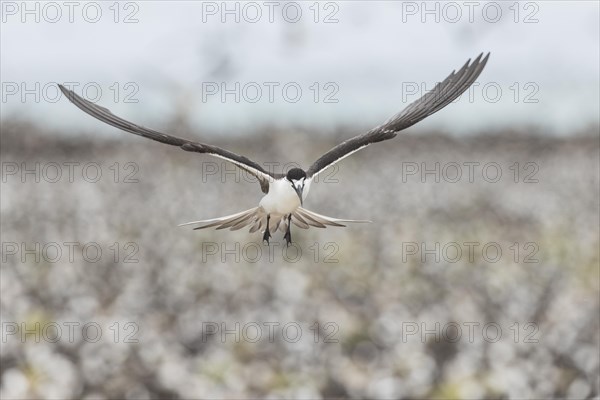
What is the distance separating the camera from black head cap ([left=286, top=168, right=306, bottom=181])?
8.01 ft

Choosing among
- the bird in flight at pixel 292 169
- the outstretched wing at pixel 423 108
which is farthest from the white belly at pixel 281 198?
the outstretched wing at pixel 423 108

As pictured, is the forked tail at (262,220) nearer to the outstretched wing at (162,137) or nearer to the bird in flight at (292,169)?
the bird in flight at (292,169)

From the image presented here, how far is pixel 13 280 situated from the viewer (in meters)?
10.3

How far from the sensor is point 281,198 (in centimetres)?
250

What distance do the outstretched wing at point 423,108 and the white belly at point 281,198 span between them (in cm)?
17

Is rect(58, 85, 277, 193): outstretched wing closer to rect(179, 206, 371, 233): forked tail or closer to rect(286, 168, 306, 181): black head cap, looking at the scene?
rect(286, 168, 306, 181): black head cap

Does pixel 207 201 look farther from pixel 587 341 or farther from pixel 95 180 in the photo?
pixel 587 341

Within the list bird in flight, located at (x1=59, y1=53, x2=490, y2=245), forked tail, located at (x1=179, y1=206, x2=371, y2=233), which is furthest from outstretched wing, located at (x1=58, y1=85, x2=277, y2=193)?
forked tail, located at (x1=179, y1=206, x2=371, y2=233)

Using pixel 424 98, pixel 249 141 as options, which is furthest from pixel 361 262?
pixel 249 141

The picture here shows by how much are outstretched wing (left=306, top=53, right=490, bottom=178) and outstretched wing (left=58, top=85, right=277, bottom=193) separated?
24 centimetres

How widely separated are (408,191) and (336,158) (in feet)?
50.7

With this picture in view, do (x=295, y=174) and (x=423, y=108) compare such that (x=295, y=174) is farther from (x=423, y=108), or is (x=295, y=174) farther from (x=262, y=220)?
(x=423, y=108)

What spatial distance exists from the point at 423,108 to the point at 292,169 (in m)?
0.44

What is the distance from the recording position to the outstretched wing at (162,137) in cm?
230
